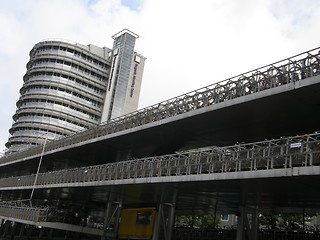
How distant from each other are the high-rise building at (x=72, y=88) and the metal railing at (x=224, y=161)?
52.6 m

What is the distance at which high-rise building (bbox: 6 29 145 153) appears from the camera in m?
82.6

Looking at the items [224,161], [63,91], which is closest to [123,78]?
[63,91]

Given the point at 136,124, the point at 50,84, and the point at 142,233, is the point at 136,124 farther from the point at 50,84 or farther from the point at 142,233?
the point at 50,84

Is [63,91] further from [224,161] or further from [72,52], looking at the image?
[224,161]

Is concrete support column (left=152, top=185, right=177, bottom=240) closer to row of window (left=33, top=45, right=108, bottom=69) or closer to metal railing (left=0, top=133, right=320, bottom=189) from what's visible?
metal railing (left=0, top=133, right=320, bottom=189)

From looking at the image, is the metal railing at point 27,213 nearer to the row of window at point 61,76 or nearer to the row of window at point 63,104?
the row of window at point 63,104

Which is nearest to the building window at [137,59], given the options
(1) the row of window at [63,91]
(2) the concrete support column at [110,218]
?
(1) the row of window at [63,91]

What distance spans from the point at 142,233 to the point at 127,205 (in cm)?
943

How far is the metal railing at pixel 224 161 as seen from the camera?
14.9 m

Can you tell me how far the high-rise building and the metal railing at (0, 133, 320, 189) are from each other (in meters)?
52.6

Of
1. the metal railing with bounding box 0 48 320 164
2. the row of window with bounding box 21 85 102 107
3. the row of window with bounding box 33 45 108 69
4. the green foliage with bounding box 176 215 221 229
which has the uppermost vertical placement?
the row of window with bounding box 33 45 108 69

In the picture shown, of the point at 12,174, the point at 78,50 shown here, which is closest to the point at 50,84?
the point at 78,50

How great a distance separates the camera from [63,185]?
3288 cm

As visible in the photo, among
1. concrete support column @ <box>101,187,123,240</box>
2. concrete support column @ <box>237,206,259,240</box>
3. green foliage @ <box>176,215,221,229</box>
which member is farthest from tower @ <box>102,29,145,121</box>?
concrete support column @ <box>237,206,259,240</box>
